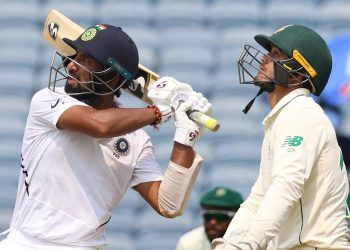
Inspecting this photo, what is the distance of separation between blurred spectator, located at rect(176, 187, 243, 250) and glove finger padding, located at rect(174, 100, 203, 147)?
1700 millimetres

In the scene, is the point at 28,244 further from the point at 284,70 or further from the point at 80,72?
the point at 284,70

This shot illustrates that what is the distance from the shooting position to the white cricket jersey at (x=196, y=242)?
532cm

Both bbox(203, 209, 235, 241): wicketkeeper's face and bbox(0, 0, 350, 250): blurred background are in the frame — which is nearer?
bbox(203, 209, 235, 241): wicketkeeper's face

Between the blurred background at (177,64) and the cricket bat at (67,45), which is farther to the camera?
the blurred background at (177,64)

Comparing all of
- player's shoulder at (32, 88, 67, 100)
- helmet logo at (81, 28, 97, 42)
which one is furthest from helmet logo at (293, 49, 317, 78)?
player's shoulder at (32, 88, 67, 100)

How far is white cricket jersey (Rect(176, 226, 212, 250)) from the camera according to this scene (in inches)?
210

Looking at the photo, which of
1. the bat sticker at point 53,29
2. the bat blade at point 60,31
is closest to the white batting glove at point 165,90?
the bat blade at point 60,31

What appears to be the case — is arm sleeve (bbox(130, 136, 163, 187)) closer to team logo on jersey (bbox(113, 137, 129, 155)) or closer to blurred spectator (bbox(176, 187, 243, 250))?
team logo on jersey (bbox(113, 137, 129, 155))

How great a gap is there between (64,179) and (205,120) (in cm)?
52

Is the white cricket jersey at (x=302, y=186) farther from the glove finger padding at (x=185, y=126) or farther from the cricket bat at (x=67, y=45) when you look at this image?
the cricket bat at (x=67, y=45)

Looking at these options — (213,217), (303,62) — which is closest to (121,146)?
(303,62)

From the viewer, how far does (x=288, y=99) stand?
3.54 meters

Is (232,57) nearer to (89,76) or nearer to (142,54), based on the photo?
(142,54)

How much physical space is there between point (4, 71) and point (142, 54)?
104cm
